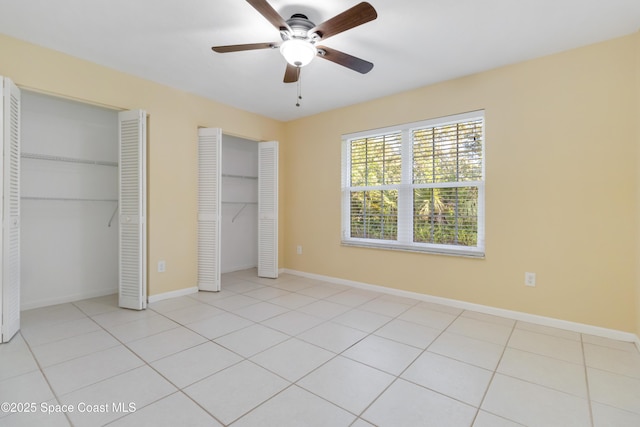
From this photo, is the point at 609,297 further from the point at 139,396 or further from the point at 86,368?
the point at 86,368

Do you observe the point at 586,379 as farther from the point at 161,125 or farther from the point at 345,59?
the point at 161,125

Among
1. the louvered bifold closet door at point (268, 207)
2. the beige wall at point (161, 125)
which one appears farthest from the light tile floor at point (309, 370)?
the louvered bifold closet door at point (268, 207)

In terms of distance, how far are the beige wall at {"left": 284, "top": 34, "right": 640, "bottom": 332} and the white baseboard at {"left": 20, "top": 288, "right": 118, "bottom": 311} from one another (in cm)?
372

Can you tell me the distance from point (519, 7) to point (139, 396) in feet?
11.6

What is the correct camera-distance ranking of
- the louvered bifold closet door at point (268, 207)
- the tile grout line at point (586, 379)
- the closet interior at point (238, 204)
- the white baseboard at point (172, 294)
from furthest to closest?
the closet interior at point (238, 204)
the louvered bifold closet door at point (268, 207)
the white baseboard at point (172, 294)
the tile grout line at point (586, 379)

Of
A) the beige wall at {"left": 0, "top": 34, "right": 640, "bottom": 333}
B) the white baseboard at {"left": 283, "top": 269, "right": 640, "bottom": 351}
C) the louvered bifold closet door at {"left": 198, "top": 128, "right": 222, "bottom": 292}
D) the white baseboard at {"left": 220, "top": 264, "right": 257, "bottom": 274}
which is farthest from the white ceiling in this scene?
the white baseboard at {"left": 220, "top": 264, "right": 257, "bottom": 274}

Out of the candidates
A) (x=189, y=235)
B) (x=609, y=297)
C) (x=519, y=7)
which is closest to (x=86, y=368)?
(x=189, y=235)

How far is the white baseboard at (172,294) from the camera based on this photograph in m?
3.35

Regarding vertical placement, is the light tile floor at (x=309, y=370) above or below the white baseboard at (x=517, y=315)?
below

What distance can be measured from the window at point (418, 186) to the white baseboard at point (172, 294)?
213 centimetres

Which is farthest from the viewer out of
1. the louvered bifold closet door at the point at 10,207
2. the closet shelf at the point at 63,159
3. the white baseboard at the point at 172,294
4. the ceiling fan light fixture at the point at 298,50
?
the white baseboard at the point at 172,294

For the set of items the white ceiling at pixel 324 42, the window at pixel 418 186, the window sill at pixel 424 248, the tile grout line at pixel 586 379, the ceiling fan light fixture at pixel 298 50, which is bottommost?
the tile grout line at pixel 586 379

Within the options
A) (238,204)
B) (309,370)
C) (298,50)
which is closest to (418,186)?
(298,50)

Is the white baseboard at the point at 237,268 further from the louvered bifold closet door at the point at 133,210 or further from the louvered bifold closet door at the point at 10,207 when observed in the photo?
the louvered bifold closet door at the point at 10,207
